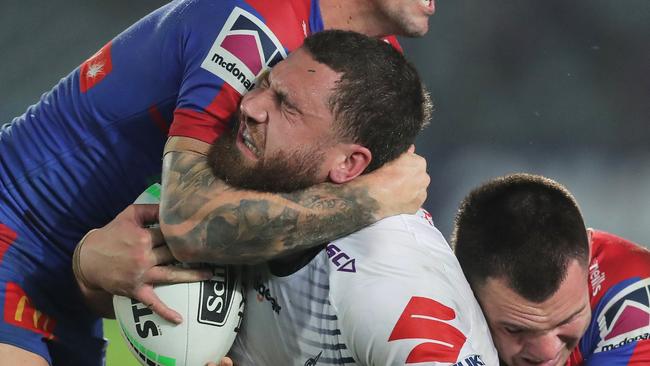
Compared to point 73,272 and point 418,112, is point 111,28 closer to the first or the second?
point 73,272

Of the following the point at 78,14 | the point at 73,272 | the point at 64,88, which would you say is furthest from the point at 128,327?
the point at 78,14

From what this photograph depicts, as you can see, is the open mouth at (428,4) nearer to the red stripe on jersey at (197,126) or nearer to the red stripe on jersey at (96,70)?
the red stripe on jersey at (197,126)

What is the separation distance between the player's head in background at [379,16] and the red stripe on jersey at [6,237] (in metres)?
1.24

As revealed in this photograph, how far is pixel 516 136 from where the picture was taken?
6641 millimetres

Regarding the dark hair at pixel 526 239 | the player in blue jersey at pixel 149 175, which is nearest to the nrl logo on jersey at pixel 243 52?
the player in blue jersey at pixel 149 175

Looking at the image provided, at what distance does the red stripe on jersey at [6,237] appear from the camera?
10.9 feet

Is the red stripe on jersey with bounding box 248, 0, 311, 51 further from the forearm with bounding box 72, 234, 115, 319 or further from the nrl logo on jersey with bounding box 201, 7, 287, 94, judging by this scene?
the forearm with bounding box 72, 234, 115, 319

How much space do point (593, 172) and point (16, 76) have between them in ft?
13.1

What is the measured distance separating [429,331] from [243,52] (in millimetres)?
962

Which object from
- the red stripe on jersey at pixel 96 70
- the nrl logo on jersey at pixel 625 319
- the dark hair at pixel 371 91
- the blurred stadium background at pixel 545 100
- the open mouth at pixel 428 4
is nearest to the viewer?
the dark hair at pixel 371 91

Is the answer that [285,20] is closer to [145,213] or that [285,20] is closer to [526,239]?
[145,213]

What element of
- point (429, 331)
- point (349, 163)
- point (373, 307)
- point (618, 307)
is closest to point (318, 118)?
point (349, 163)

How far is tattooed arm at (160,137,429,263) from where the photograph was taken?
279 cm

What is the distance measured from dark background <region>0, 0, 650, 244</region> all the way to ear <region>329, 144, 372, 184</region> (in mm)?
3558
